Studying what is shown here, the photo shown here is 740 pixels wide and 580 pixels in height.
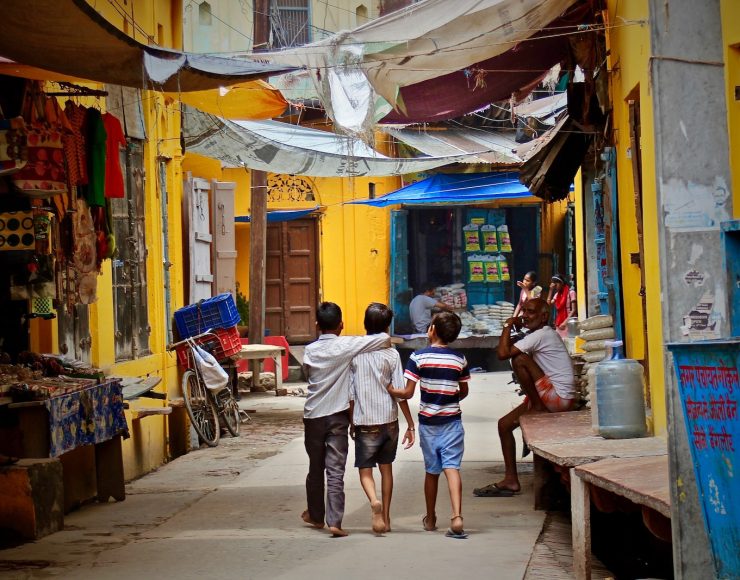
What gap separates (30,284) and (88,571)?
249 centimetres

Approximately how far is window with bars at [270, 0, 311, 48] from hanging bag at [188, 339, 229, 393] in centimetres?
1209

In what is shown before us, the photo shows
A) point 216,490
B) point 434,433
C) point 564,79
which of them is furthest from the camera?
point 564,79

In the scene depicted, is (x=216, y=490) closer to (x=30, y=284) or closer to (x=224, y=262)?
(x=30, y=284)

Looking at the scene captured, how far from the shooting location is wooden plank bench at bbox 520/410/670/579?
575 centimetres

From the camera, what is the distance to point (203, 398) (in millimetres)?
13789

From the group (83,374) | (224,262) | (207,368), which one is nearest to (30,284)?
(83,374)

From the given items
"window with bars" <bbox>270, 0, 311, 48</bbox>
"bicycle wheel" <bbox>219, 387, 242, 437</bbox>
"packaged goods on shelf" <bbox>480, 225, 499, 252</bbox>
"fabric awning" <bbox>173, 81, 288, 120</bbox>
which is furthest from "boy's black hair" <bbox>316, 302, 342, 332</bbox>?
"window with bars" <bbox>270, 0, 311, 48</bbox>

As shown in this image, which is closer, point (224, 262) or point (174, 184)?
point (174, 184)

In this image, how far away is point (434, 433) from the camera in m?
7.74

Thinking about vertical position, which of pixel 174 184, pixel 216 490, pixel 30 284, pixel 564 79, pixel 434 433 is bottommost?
pixel 216 490

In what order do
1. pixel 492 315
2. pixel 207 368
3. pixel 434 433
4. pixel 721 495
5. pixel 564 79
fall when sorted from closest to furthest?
pixel 721 495 < pixel 434 433 < pixel 207 368 < pixel 564 79 < pixel 492 315

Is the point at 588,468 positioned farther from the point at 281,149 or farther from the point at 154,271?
the point at 281,149

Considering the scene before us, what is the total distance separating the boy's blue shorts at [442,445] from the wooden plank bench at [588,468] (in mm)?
529

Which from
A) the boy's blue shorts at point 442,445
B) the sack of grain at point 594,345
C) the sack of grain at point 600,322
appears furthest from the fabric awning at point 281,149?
the boy's blue shorts at point 442,445
